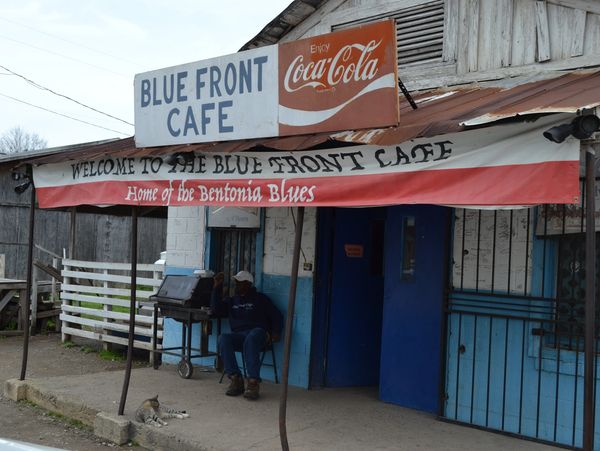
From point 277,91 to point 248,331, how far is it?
3.31 meters

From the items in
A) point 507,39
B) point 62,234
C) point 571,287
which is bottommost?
point 571,287

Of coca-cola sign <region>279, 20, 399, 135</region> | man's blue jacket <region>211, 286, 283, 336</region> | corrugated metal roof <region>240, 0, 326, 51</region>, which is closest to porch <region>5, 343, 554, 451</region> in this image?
man's blue jacket <region>211, 286, 283, 336</region>

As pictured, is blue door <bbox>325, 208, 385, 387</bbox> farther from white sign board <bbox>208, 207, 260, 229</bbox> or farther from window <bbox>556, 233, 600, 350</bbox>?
window <bbox>556, 233, 600, 350</bbox>

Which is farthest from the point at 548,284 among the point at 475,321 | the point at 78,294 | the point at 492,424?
the point at 78,294

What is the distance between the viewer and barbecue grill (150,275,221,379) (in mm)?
8375

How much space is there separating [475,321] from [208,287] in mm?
3382

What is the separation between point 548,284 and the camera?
20.0 ft

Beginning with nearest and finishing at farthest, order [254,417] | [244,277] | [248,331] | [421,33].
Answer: [254,417], [421,33], [248,331], [244,277]

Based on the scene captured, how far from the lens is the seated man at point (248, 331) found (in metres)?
7.48

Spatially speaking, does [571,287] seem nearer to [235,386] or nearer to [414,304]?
[414,304]

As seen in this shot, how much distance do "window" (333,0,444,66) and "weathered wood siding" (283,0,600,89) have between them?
0.08 m

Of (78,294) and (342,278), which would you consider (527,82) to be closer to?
(342,278)

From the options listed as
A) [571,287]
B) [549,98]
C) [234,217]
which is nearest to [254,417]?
[234,217]

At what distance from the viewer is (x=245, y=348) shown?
754cm
